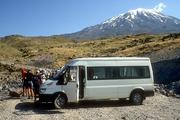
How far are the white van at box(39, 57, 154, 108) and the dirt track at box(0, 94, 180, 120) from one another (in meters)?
0.66

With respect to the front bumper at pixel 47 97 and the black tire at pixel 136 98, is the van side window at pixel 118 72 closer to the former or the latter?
the black tire at pixel 136 98

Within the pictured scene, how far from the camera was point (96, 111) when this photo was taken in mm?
21828

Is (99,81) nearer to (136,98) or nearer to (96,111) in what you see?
(96,111)

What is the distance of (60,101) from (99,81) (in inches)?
101

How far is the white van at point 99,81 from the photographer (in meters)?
22.9

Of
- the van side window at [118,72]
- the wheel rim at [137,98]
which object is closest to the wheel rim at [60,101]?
the van side window at [118,72]

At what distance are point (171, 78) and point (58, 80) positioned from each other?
2005cm

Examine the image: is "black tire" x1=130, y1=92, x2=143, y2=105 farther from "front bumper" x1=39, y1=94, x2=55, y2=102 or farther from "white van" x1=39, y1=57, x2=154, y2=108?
"front bumper" x1=39, y1=94, x2=55, y2=102

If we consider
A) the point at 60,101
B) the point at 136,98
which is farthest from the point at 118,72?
the point at 60,101

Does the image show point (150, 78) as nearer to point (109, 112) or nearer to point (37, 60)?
point (109, 112)

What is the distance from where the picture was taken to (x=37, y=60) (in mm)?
83688

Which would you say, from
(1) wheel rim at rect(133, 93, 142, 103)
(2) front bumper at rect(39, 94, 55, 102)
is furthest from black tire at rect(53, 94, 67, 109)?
(1) wheel rim at rect(133, 93, 142, 103)

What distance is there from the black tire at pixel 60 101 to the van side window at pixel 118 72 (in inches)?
72.8

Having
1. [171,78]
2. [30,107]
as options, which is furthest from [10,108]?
[171,78]
